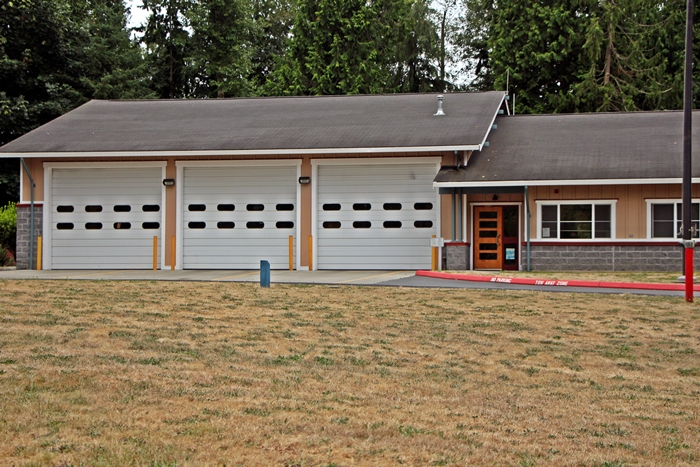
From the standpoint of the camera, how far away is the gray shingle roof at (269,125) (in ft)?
80.8

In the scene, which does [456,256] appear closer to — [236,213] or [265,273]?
[236,213]

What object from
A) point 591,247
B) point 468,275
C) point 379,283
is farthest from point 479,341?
point 591,247

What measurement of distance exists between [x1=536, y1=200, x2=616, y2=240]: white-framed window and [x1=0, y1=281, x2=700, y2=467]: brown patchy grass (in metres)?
8.41

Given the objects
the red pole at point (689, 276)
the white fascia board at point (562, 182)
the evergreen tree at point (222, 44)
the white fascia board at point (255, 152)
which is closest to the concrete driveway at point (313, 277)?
the red pole at point (689, 276)

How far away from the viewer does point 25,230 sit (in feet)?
84.6

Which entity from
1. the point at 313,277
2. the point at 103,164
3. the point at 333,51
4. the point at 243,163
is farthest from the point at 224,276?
the point at 333,51

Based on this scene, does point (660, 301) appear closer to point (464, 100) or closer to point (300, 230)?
point (300, 230)

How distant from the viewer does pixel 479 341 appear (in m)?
11.2

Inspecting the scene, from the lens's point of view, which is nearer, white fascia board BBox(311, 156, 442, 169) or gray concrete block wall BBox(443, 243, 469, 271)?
gray concrete block wall BBox(443, 243, 469, 271)

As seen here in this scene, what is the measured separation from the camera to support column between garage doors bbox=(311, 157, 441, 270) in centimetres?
2445

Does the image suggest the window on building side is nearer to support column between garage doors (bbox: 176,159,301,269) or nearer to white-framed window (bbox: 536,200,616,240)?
white-framed window (bbox: 536,200,616,240)

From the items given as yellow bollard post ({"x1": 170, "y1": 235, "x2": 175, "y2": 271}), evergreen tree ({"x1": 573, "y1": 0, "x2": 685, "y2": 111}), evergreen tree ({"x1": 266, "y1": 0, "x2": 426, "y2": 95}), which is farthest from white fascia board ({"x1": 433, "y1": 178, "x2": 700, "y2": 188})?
evergreen tree ({"x1": 266, "y1": 0, "x2": 426, "y2": 95})

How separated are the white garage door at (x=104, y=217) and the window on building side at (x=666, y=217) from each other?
13.3 meters

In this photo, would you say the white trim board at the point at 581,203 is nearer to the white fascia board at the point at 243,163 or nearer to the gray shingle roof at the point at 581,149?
the gray shingle roof at the point at 581,149
